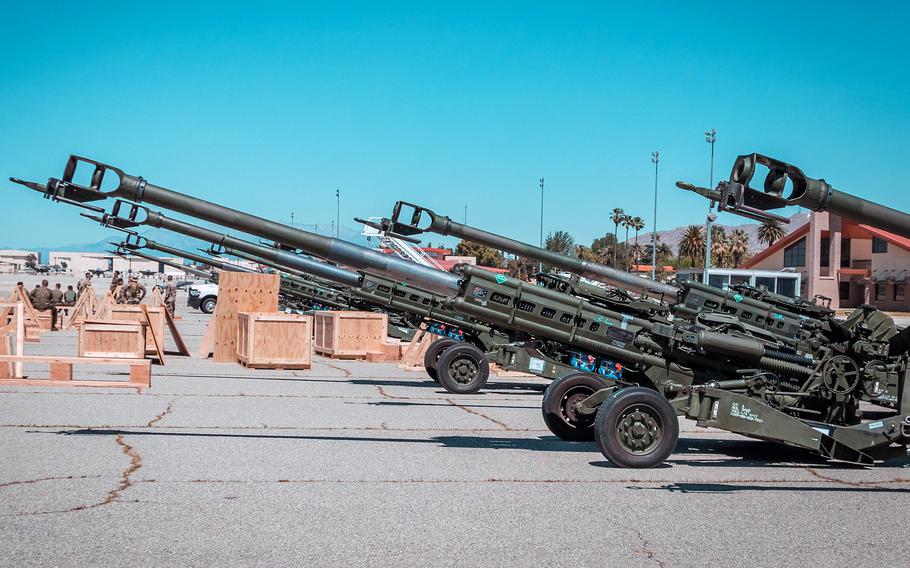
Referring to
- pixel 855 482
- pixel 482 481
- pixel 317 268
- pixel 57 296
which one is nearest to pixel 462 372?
pixel 317 268

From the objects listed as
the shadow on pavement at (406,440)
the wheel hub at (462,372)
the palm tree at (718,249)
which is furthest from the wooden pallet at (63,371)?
the palm tree at (718,249)

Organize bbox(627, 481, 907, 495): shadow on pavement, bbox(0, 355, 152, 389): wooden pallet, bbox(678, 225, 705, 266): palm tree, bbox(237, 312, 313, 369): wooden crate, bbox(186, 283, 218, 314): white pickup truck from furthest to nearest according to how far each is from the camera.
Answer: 1. bbox(678, 225, 705, 266): palm tree
2. bbox(186, 283, 218, 314): white pickup truck
3. bbox(237, 312, 313, 369): wooden crate
4. bbox(0, 355, 152, 389): wooden pallet
5. bbox(627, 481, 907, 495): shadow on pavement

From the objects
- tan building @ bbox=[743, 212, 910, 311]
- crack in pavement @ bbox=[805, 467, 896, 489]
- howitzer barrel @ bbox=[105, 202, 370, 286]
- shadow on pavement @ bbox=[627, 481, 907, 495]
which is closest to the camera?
shadow on pavement @ bbox=[627, 481, 907, 495]

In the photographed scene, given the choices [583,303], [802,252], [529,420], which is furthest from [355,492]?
[802,252]

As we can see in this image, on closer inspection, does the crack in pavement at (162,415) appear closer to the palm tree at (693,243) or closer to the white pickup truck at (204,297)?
the white pickup truck at (204,297)

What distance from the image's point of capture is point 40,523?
6.47 meters

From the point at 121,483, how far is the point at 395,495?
2.26 meters

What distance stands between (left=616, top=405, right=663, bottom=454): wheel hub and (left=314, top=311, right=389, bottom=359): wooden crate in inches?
562

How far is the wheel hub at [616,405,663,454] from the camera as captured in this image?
9344mm

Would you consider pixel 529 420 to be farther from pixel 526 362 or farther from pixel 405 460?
pixel 405 460

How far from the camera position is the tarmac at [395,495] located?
20.1 ft

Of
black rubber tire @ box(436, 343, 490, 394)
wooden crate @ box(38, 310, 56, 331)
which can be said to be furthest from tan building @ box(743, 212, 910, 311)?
black rubber tire @ box(436, 343, 490, 394)

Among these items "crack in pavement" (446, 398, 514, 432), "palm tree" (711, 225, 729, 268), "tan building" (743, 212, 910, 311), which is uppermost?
"palm tree" (711, 225, 729, 268)

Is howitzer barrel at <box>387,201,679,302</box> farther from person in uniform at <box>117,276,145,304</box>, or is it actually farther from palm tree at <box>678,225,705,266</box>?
palm tree at <box>678,225,705,266</box>
